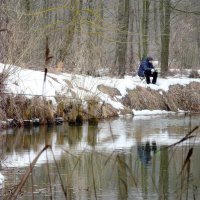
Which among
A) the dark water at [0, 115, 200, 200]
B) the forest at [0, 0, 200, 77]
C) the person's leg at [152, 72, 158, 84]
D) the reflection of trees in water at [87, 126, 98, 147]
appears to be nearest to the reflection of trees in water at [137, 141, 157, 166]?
the dark water at [0, 115, 200, 200]

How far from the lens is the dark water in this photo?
8633 mm

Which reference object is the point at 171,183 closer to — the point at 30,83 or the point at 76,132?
the point at 76,132

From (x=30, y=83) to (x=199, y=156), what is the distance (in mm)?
8784

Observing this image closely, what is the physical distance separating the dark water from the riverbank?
32.0 inches

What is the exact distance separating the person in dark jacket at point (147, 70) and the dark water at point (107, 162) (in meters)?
3.87

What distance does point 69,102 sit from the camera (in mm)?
20188

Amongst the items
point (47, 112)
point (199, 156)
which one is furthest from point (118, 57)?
point (199, 156)

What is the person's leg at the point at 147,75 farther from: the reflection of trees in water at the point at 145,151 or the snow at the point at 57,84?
the reflection of trees in water at the point at 145,151

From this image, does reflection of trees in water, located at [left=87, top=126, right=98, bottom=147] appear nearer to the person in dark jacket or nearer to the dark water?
the dark water

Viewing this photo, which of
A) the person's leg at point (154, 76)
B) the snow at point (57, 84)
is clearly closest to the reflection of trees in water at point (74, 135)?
the snow at point (57, 84)

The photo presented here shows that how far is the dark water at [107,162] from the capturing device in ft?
28.3

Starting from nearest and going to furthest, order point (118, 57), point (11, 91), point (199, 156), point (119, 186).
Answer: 1. point (119, 186)
2. point (199, 156)
3. point (11, 91)
4. point (118, 57)

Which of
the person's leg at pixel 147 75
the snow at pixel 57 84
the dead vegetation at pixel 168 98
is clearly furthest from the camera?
the person's leg at pixel 147 75

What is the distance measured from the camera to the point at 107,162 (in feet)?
33.2
